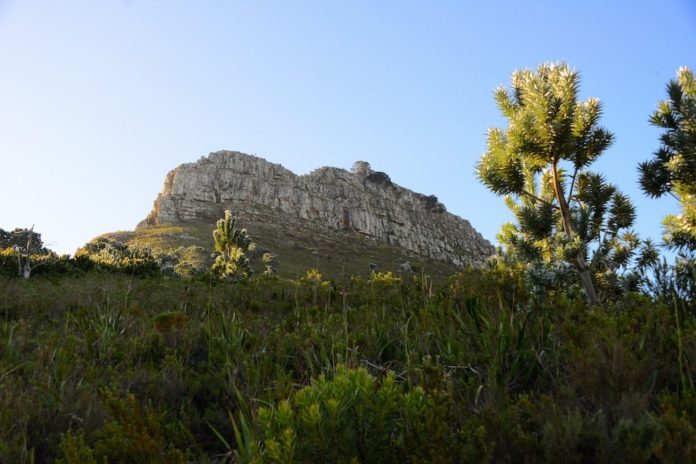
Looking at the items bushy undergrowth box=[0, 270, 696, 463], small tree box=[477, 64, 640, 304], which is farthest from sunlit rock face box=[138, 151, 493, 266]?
bushy undergrowth box=[0, 270, 696, 463]

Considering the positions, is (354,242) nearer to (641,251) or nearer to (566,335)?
(641,251)

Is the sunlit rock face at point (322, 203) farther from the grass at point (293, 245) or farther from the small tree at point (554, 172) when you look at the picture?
the small tree at point (554, 172)

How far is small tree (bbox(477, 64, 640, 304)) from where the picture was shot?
10.6 meters

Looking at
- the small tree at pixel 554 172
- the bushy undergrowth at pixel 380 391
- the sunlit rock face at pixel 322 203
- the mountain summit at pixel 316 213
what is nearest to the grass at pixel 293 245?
the mountain summit at pixel 316 213

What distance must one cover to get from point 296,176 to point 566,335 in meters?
142

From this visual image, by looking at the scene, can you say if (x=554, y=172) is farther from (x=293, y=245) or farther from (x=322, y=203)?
(x=322, y=203)

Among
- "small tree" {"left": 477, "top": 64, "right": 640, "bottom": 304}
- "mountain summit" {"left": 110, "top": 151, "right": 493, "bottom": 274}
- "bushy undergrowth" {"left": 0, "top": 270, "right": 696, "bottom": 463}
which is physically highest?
"mountain summit" {"left": 110, "top": 151, "right": 493, "bottom": 274}

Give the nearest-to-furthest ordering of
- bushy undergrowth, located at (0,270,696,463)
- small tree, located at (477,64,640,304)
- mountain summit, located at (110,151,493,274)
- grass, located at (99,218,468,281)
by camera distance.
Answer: bushy undergrowth, located at (0,270,696,463) < small tree, located at (477,64,640,304) < grass, located at (99,218,468,281) < mountain summit, located at (110,151,493,274)

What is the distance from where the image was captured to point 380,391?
5.53 ft

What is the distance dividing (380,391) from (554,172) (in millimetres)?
10726

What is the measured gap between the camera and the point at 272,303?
7965mm

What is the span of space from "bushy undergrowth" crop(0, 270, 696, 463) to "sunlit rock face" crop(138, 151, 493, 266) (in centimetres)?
9478

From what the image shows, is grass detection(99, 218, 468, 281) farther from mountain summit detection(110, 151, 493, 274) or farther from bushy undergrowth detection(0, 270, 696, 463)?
bushy undergrowth detection(0, 270, 696, 463)

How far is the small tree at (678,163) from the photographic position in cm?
1064
